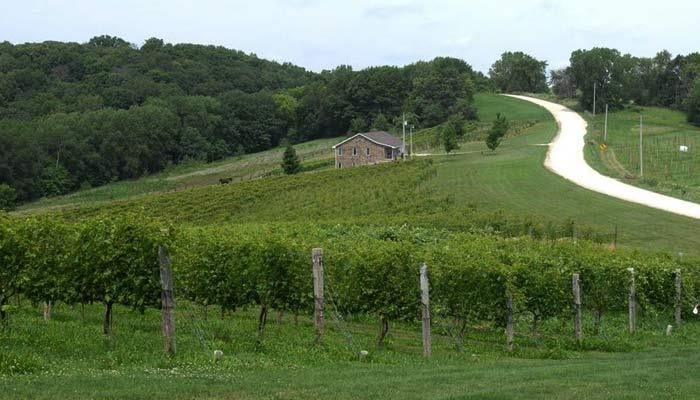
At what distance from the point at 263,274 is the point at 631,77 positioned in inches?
5170

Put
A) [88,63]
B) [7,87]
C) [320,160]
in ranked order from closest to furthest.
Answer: [320,160] < [7,87] < [88,63]

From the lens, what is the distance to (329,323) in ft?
69.4

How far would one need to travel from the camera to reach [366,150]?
10112cm

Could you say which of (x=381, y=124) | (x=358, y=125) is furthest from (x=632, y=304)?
(x=358, y=125)

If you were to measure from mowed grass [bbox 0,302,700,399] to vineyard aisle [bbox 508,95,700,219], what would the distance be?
1382 inches

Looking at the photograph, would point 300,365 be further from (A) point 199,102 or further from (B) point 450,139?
(A) point 199,102

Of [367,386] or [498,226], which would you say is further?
[498,226]

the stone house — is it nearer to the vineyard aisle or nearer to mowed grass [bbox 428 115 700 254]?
mowed grass [bbox 428 115 700 254]

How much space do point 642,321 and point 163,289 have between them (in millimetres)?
17508

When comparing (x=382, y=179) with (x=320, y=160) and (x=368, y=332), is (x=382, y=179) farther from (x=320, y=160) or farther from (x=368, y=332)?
(x=368, y=332)

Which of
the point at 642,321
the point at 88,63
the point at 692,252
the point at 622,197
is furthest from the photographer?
the point at 88,63

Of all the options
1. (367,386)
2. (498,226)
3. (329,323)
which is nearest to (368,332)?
(329,323)

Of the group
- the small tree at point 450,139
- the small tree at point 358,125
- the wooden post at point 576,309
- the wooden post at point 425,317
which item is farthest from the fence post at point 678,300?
the small tree at point 358,125

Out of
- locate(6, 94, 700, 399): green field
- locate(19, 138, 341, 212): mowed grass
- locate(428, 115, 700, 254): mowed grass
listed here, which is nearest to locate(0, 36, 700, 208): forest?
locate(19, 138, 341, 212): mowed grass
